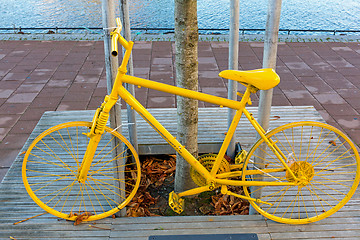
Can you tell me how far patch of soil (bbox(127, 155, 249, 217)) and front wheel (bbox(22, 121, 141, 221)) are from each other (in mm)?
143

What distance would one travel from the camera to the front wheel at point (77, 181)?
9.78ft

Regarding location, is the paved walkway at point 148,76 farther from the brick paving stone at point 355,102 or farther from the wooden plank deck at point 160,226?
the wooden plank deck at point 160,226

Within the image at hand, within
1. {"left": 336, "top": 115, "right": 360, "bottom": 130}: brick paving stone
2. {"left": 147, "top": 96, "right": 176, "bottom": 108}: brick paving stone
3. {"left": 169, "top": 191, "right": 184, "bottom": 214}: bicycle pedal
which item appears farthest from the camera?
{"left": 147, "top": 96, "right": 176, "bottom": 108}: brick paving stone

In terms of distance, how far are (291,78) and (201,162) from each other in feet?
13.4

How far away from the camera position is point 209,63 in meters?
7.19

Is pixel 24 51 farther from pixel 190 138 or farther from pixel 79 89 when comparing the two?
pixel 190 138

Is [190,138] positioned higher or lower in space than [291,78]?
higher

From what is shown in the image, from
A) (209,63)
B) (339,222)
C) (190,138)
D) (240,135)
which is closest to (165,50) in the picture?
(209,63)

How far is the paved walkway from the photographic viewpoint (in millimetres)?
5285

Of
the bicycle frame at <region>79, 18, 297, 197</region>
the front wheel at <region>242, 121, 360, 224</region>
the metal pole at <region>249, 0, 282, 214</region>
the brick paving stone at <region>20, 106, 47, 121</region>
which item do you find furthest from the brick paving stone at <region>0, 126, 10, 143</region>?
the metal pole at <region>249, 0, 282, 214</region>

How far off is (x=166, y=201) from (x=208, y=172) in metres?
0.84

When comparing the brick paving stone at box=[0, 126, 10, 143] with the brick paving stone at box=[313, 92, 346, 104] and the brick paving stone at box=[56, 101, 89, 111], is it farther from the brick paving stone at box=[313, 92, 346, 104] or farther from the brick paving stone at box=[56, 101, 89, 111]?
the brick paving stone at box=[313, 92, 346, 104]

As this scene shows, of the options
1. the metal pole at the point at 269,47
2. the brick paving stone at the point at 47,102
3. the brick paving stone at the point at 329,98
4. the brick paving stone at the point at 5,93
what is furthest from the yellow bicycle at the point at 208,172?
the brick paving stone at the point at 5,93

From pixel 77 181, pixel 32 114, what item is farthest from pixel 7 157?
pixel 77 181
